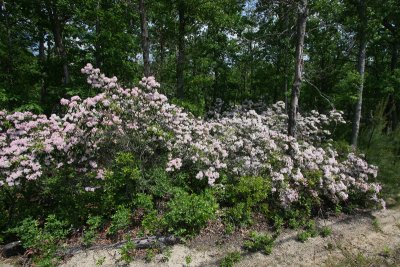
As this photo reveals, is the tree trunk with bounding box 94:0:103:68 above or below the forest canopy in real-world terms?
above

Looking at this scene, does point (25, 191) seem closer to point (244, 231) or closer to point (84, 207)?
point (84, 207)

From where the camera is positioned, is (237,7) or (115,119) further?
(237,7)

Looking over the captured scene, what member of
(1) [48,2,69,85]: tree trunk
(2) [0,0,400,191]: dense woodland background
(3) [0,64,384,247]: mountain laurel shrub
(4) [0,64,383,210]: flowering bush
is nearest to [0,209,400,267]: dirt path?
(3) [0,64,384,247]: mountain laurel shrub

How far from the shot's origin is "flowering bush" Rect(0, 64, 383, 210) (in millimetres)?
5980

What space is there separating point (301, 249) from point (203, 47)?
10.4 meters

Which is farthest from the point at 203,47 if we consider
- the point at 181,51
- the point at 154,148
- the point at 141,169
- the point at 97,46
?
the point at 141,169

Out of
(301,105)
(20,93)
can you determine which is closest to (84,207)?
(20,93)

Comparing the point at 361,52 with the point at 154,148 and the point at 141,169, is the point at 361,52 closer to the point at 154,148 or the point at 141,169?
the point at 154,148

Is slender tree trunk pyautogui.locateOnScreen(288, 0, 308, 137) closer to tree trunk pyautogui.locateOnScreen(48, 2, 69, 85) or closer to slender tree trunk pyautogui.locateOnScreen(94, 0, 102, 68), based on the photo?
slender tree trunk pyautogui.locateOnScreen(94, 0, 102, 68)

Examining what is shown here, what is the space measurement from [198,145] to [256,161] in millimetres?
1609

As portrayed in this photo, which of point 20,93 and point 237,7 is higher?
point 237,7

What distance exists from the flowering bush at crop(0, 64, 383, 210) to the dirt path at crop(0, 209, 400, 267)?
81cm

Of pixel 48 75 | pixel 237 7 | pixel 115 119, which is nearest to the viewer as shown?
pixel 115 119

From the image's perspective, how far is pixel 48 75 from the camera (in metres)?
12.1
